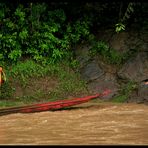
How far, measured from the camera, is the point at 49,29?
14.2 m

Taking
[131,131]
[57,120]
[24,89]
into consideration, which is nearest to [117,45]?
[24,89]

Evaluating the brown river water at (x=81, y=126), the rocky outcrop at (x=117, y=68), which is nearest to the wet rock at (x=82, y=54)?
the rocky outcrop at (x=117, y=68)

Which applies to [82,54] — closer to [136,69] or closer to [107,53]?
[107,53]

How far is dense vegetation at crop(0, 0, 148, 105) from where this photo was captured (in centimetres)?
1396

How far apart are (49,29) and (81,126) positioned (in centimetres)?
599

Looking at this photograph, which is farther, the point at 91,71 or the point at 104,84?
the point at 91,71

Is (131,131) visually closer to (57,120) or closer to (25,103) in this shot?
(57,120)

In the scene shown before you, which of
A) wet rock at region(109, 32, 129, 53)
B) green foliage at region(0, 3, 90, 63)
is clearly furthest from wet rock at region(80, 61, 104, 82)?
wet rock at region(109, 32, 129, 53)

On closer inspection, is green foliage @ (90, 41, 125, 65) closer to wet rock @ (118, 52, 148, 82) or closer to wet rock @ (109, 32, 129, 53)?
wet rock @ (109, 32, 129, 53)

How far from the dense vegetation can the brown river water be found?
121 inches

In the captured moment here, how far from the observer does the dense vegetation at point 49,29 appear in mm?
13961

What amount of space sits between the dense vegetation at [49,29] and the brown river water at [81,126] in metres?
3.08

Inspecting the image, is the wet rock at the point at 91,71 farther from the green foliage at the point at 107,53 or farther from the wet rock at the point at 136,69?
the wet rock at the point at 136,69

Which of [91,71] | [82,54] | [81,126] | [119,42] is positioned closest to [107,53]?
[119,42]
